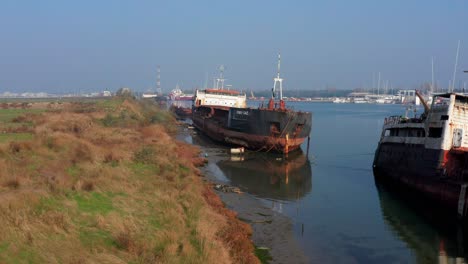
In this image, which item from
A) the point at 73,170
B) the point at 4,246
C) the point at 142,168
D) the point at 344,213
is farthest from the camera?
the point at 344,213

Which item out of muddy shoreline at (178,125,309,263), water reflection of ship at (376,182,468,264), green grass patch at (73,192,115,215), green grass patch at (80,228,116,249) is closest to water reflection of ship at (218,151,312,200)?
muddy shoreline at (178,125,309,263)

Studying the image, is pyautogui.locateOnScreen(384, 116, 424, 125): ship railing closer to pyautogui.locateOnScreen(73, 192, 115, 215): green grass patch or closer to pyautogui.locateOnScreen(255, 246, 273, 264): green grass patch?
pyautogui.locateOnScreen(255, 246, 273, 264): green grass patch

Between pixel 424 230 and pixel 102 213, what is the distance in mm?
17243

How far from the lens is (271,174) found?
122 ft

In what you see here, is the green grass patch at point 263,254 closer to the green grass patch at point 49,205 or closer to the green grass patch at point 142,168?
the green grass patch at point 49,205

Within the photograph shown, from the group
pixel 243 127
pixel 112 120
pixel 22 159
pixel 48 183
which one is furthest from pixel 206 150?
pixel 48 183

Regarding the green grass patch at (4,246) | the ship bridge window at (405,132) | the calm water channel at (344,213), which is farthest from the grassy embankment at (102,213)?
the ship bridge window at (405,132)

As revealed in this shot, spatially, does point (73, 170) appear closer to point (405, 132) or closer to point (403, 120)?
point (405, 132)

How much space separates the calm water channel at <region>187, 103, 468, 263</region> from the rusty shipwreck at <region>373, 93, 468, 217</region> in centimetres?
147

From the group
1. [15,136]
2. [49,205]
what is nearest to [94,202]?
[49,205]

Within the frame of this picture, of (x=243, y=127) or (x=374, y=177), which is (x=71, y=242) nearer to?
(x=374, y=177)

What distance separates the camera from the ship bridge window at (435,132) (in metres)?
28.0

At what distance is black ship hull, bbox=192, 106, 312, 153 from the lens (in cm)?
4562

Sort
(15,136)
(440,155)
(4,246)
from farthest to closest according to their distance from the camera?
(15,136) < (440,155) < (4,246)
